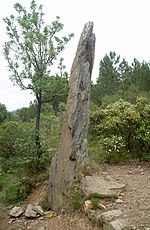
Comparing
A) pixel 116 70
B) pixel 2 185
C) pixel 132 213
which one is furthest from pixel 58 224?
pixel 116 70

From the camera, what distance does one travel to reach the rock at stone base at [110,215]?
15.6 ft

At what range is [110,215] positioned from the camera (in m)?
4.82

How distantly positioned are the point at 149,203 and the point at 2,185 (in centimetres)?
472

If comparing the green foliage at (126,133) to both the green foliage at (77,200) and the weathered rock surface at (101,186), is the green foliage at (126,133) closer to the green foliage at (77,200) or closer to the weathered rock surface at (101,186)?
the weathered rock surface at (101,186)

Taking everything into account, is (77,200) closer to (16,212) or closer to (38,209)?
(38,209)

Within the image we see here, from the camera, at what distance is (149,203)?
16.8 feet

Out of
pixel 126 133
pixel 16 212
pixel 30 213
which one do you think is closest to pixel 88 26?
pixel 126 133

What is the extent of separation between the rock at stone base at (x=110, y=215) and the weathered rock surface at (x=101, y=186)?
628 millimetres

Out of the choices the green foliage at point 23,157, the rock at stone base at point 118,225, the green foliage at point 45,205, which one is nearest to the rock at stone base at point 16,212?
the green foliage at point 45,205

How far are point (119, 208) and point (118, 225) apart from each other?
0.69m

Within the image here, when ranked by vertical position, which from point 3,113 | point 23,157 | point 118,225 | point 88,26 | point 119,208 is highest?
point 88,26

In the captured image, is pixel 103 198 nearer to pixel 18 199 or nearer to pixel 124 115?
pixel 18 199

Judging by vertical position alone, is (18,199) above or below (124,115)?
below

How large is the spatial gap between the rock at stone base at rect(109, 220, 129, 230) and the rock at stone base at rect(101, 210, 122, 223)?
193 mm
